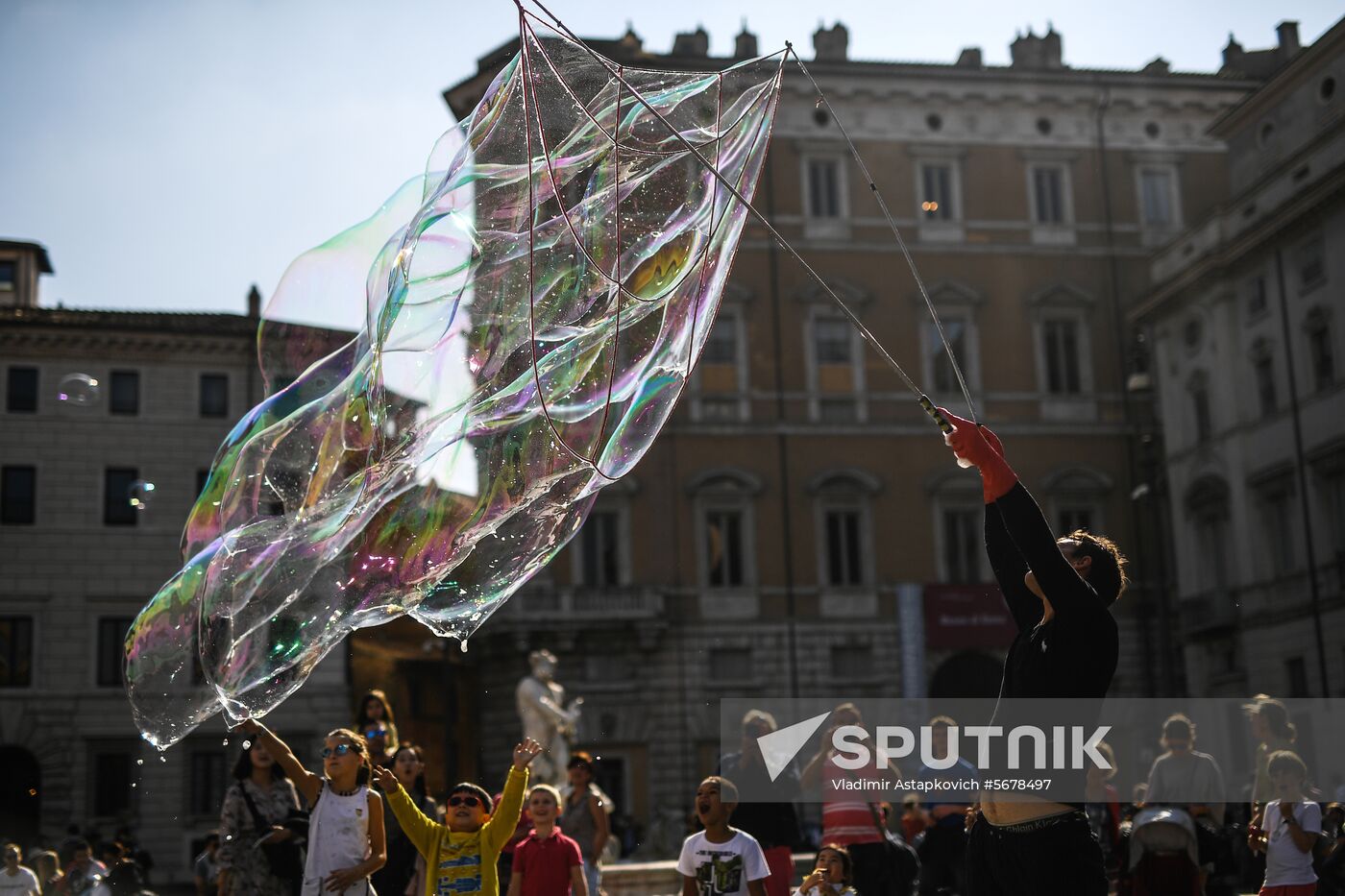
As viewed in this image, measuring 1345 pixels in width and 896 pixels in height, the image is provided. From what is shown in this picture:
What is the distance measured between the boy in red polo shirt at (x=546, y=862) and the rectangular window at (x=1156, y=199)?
33.7 meters

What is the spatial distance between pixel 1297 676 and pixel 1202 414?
6777 millimetres

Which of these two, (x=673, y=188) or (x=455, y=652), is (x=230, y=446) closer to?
(x=673, y=188)

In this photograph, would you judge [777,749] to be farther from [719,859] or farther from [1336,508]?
[1336,508]

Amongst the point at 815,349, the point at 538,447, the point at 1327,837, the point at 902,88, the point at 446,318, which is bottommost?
the point at 1327,837

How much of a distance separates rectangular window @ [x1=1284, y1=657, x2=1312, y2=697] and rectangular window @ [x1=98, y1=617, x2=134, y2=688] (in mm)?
25710

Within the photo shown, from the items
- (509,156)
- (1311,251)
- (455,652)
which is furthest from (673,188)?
(455,652)

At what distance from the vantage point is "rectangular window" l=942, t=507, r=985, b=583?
3616 cm

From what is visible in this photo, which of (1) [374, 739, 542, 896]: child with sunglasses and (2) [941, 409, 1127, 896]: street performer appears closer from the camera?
(2) [941, 409, 1127, 896]: street performer

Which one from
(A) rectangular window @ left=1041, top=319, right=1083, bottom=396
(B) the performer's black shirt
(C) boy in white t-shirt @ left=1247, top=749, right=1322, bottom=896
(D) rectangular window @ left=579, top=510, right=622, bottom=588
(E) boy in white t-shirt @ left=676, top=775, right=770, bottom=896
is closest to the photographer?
(B) the performer's black shirt

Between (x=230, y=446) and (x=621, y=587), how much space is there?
26224 mm

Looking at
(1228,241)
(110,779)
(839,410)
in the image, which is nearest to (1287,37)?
(1228,241)

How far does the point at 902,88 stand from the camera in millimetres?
37562

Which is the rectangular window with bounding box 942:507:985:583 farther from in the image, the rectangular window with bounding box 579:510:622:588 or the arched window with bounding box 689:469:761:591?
the rectangular window with bounding box 579:510:622:588

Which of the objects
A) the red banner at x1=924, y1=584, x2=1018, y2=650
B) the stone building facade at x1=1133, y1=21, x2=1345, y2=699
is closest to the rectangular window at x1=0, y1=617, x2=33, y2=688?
the red banner at x1=924, y1=584, x2=1018, y2=650
